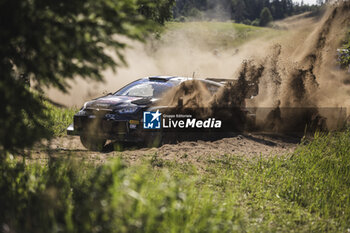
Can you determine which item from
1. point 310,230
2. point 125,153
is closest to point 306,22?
point 125,153

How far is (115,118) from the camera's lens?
6352 mm

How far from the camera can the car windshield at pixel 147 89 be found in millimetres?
7206

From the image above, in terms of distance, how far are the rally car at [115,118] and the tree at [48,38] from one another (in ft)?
11.3

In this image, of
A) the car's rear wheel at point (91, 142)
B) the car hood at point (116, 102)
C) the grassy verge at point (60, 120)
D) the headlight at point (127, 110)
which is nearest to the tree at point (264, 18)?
the grassy verge at point (60, 120)

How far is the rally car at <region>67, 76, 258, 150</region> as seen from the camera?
6.35m

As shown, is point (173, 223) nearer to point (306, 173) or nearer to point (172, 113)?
point (306, 173)

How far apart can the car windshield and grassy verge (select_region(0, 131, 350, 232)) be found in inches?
81.9

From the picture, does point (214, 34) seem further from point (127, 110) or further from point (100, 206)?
point (100, 206)

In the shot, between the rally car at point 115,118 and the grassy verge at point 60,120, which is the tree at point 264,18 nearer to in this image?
the grassy verge at point 60,120

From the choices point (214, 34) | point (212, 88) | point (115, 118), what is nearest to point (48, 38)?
point (115, 118)

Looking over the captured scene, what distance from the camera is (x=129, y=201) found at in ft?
9.25

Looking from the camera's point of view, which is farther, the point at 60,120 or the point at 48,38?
the point at 60,120

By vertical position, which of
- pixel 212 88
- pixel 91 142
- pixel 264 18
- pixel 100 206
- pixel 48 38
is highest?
pixel 264 18

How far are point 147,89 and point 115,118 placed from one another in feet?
4.57
